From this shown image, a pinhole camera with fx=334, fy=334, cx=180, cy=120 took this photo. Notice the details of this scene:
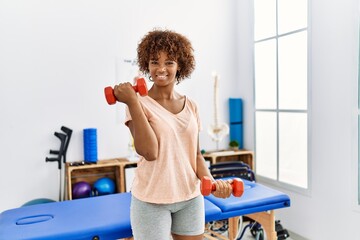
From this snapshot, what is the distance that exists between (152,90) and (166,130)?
0.21m

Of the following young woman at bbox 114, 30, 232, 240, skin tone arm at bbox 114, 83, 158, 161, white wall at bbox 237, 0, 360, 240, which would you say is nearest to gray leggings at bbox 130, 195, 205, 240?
young woman at bbox 114, 30, 232, 240

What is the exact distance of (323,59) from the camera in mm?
2525

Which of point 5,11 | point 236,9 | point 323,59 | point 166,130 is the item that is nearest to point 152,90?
point 166,130

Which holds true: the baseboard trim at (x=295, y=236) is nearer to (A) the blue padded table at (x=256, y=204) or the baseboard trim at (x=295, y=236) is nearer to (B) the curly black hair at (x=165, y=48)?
(A) the blue padded table at (x=256, y=204)

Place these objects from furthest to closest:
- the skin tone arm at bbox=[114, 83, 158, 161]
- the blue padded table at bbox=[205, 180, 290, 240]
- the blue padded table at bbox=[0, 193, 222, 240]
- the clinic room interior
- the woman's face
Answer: the clinic room interior → the blue padded table at bbox=[205, 180, 290, 240] → the blue padded table at bbox=[0, 193, 222, 240] → the woman's face → the skin tone arm at bbox=[114, 83, 158, 161]

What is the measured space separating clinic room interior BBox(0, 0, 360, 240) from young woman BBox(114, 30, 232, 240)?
1.54 metres

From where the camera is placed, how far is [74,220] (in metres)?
1.64

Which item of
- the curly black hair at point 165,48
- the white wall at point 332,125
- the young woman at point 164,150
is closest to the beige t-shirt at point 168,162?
the young woman at point 164,150

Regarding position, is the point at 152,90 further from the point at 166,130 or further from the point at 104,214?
the point at 104,214

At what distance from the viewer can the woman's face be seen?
1234mm

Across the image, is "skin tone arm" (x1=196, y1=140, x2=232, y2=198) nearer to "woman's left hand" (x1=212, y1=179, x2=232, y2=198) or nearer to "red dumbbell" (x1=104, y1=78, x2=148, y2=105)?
"woman's left hand" (x1=212, y1=179, x2=232, y2=198)

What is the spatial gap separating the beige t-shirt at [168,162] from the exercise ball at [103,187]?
1.62m

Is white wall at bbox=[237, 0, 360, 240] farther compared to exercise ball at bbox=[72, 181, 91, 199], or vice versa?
exercise ball at bbox=[72, 181, 91, 199]

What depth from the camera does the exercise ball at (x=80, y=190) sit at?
2709 millimetres
